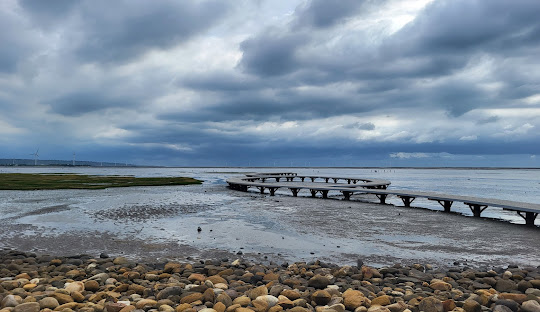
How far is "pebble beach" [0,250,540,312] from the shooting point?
6473 millimetres

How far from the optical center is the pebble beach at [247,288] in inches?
255

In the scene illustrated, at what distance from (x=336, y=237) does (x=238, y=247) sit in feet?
15.9

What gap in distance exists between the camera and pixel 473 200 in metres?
25.2

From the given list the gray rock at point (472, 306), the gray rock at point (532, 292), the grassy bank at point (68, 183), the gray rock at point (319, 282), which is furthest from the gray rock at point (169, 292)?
the grassy bank at point (68, 183)

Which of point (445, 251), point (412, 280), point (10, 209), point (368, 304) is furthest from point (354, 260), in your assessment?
point (10, 209)

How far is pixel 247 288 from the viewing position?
7.78 m

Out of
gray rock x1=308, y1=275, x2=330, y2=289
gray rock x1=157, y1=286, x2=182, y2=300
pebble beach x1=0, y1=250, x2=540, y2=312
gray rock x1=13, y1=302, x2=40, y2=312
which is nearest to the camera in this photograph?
gray rock x1=13, y1=302, x2=40, y2=312

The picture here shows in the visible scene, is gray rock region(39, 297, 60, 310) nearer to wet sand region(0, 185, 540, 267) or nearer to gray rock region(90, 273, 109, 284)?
gray rock region(90, 273, 109, 284)

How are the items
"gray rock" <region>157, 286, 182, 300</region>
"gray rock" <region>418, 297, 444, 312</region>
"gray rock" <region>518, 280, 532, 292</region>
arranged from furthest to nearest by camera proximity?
"gray rock" <region>518, 280, 532, 292</region>, "gray rock" <region>157, 286, 182, 300</region>, "gray rock" <region>418, 297, 444, 312</region>

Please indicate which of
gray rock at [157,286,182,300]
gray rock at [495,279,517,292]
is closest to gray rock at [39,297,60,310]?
gray rock at [157,286,182,300]

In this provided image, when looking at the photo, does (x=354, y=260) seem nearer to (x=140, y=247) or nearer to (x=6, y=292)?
(x=140, y=247)

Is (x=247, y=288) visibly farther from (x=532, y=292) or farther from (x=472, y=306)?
(x=532, y=292)

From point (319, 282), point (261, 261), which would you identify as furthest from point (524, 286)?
point (261, 261)

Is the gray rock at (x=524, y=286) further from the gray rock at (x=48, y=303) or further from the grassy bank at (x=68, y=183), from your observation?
the grassy bank at (x=68, y=183)
